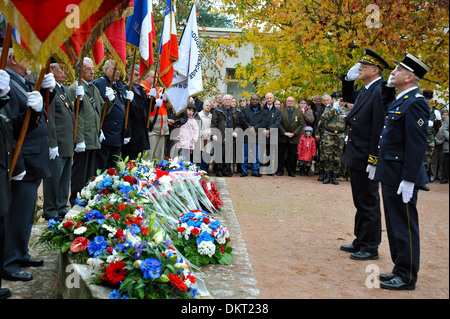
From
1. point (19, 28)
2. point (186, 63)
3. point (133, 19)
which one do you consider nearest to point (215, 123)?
point (186, 63)

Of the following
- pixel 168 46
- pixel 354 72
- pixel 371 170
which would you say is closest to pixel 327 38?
pixel 168 46

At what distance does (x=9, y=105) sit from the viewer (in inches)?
152

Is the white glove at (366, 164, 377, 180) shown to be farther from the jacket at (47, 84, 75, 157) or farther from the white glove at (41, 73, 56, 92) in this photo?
the jacket at (47, 84, 75, 157)

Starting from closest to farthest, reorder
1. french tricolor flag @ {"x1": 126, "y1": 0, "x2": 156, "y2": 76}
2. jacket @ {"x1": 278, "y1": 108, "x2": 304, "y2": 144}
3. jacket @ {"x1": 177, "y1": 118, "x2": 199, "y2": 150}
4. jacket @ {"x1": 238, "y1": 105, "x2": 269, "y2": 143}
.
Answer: french tricolor flag @ {"x1": 126, "y1": 0, "x2": 156, "y2": 76}
jacket @ {"x1": 177, "y1": 118, "x2": 199, "y2": 150}
jacket @ {"x1": 238, "y1": 105, "x2": 269, "y2": 143}
jacket @ {"x1": 278, "y1": 108, "x2": 304, "y2": 144}

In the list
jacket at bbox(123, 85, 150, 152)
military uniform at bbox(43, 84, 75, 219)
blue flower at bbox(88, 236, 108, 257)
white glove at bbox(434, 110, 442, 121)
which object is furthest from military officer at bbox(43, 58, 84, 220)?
white glove at bbox(434, 110, 442, 121)

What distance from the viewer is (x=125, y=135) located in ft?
24.9

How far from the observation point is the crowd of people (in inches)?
162

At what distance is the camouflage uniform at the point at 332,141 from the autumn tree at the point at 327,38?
33.2 inches

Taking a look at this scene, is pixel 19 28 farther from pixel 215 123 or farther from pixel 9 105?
pixel 215 123

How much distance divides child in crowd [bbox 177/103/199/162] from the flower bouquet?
5.67 metres

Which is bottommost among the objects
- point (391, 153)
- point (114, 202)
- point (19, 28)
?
point (114, 202)

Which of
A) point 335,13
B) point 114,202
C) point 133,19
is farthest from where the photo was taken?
point 335,13

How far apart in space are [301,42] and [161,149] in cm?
475

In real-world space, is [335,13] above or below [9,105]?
above
